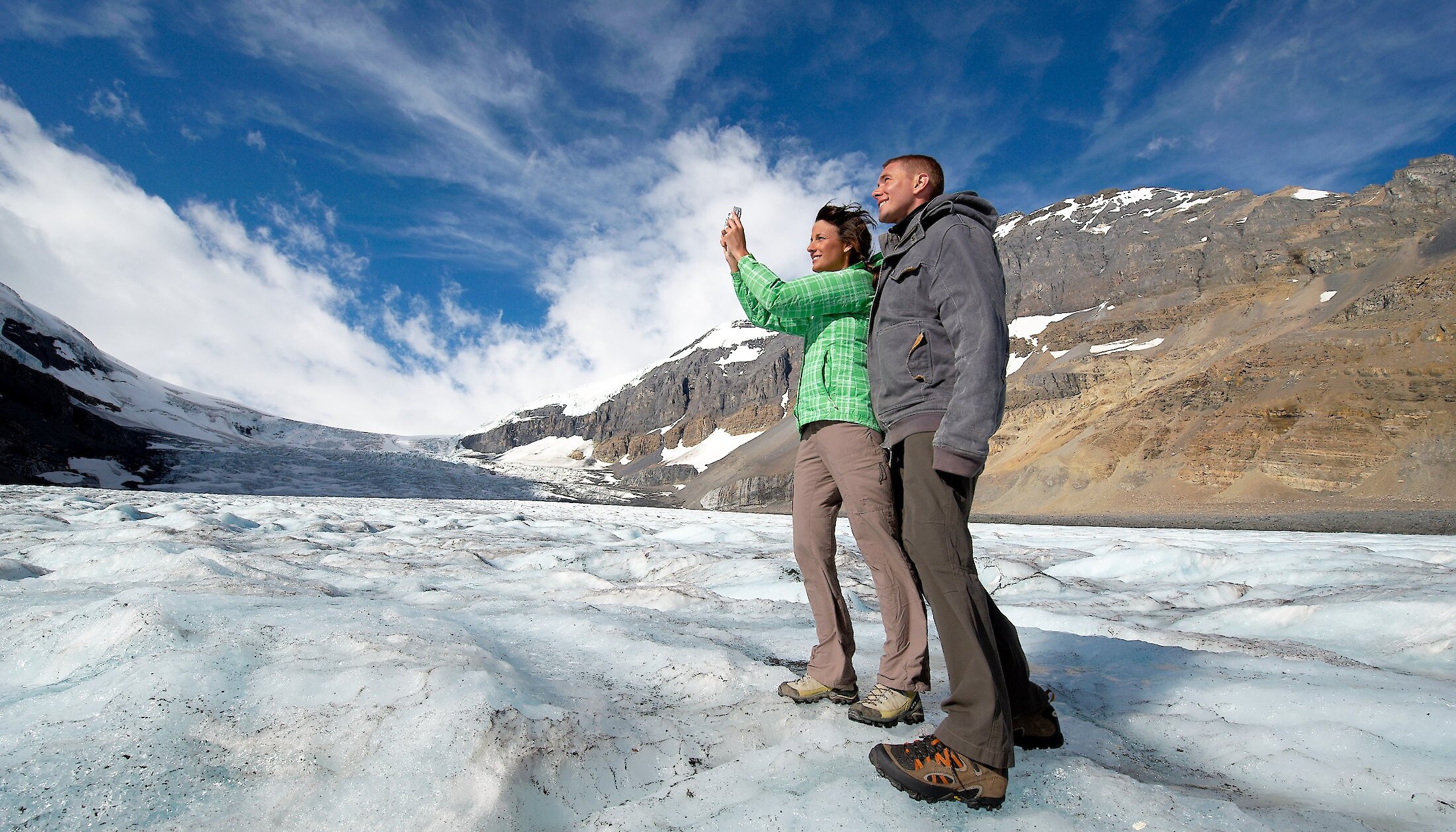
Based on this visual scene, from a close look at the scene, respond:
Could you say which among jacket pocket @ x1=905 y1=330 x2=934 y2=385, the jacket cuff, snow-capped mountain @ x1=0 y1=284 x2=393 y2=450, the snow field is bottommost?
the snow field

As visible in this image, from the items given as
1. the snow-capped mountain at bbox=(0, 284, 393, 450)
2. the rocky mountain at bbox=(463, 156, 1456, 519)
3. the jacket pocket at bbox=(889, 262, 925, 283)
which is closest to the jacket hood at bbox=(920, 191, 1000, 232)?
the jacket pocket at bbox=(889, 262, 925, 283)

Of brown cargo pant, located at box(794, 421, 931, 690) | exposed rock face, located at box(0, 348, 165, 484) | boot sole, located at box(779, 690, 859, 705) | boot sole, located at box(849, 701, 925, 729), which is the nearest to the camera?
boot sole, located at box(849, 701, 925, 729)

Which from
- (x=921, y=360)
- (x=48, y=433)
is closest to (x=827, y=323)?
(x=921, y=360)

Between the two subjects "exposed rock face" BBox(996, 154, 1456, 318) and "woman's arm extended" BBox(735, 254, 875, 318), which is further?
"exposed rock face" BBox(996, 154, 1456, 318)

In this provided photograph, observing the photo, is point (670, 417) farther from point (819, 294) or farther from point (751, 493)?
point (819, 294)

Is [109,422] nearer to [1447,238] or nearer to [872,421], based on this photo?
[872,421]

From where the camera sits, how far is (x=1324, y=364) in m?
32.6

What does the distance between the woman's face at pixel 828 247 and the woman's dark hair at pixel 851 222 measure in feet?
0.05

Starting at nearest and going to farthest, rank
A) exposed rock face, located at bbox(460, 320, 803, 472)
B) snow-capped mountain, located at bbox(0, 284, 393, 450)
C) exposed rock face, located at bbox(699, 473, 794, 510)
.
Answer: snow-capped mountain, located at bbox(0, 284, 393, 450) → exposed rock face, located at bbox(699, 473, 794, 510) → exposed rock face, located at bbox(460, 320, 803, 472)

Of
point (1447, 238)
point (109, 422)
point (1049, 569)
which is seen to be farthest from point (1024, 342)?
point (109, 422)

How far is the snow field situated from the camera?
1590 millimetres

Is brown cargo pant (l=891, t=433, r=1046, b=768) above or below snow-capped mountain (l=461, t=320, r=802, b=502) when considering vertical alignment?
below

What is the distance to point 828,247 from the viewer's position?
8.64ft

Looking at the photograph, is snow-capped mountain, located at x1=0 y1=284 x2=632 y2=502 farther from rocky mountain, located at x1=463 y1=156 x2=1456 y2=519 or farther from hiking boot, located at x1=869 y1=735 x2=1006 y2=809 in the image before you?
hiking boot, located at x1=869 y1=735 x2=1006 y2=809
